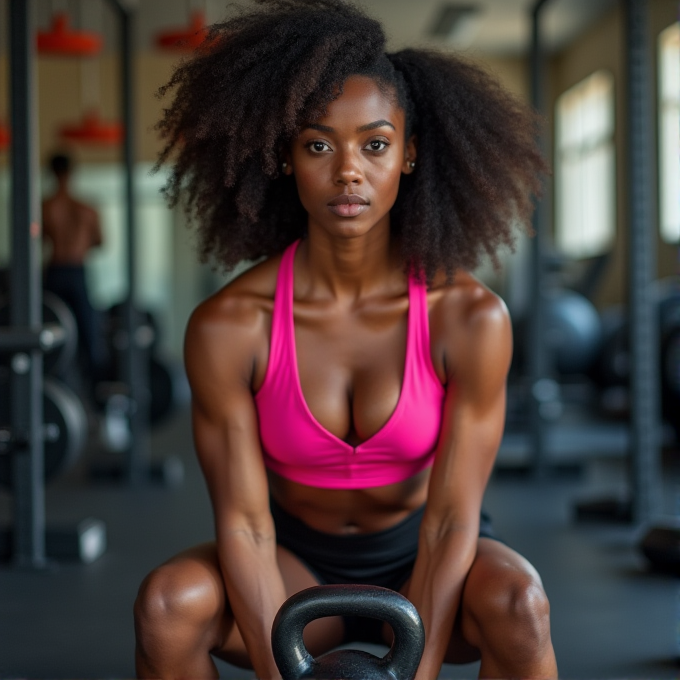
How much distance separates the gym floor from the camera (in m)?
1.78

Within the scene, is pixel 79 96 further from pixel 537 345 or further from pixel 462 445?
pixel 462 445

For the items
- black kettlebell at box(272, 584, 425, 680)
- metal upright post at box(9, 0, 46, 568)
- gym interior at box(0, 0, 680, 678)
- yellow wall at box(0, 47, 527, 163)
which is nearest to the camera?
black kettlebell at box(272, 584, 425, 680)

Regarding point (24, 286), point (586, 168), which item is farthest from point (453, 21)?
point (24, 286)

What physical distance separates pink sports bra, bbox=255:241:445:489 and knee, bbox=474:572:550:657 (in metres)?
0.22

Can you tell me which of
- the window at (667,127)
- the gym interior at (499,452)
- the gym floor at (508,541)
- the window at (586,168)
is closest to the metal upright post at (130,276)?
the gym interior at (499,452)

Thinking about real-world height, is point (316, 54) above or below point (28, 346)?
above

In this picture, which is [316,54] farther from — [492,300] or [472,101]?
[492,300]

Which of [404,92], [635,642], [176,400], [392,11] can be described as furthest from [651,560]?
[392,11]

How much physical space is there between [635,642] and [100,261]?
27.1ft

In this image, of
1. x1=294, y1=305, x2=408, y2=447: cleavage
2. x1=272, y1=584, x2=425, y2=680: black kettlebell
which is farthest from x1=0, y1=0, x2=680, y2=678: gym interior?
x1=272, y1=584, x2=425, y2=680: black kettlebell

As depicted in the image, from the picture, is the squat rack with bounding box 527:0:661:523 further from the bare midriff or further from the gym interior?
the bare midriff

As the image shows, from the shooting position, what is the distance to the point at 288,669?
89 cm

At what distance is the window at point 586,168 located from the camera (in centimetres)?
818

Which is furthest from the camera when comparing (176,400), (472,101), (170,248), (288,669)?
(170,248)
